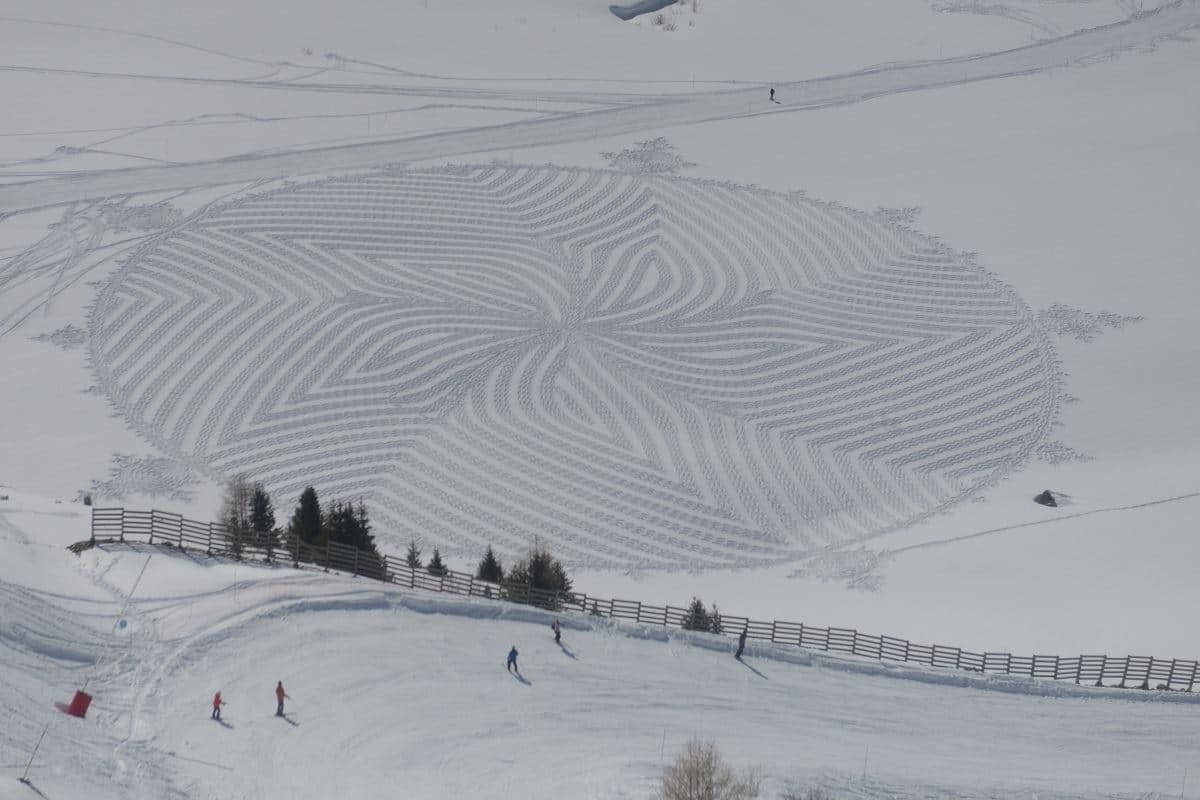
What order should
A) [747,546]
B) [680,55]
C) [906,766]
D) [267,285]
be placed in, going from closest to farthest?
[906,766] < [747,546] < [267,285] < [680,55]

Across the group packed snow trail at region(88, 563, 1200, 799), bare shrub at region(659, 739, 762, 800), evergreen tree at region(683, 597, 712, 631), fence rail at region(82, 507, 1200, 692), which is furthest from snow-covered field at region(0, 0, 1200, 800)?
bare shrub at region(659, 739, 762, 800)

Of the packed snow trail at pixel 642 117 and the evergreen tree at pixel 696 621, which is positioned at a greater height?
the packed snow trail at pixel 642 117

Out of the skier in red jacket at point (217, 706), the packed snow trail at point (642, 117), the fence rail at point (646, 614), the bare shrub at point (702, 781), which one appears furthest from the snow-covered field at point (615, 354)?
the bare shrub at point (702, 781)

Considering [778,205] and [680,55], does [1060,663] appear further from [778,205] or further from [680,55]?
[680,55]

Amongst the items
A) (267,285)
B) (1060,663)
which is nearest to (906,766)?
(1060,663)

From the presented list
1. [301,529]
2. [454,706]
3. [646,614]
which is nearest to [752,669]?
[646,614]

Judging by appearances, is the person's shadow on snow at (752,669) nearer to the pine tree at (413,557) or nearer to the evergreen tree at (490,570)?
the evergreen tree at (490,570)
